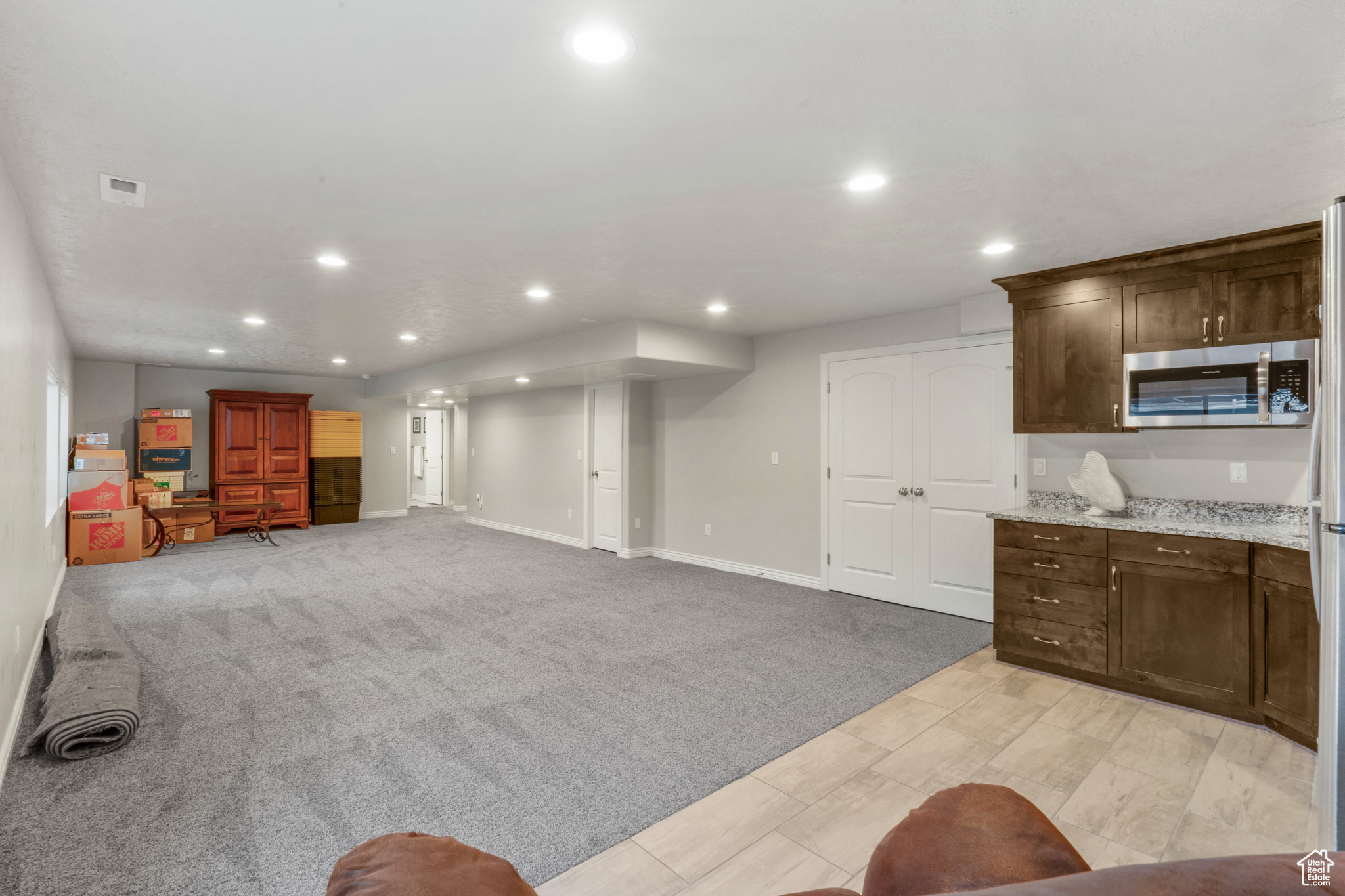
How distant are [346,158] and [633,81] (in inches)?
46.3

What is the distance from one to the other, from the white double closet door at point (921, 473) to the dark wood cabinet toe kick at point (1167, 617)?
2.39 feet

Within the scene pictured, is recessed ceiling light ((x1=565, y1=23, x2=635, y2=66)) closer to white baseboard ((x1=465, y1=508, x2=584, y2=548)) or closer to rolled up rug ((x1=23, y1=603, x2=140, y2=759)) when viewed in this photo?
rolled up rug ((x1=23, y1=603, x2=140, y2=759))

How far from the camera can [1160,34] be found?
5.41 feet

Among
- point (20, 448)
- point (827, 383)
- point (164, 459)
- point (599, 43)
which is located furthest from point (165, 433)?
point (599, 43)

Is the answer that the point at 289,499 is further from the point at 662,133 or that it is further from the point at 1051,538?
the point at 1051,538

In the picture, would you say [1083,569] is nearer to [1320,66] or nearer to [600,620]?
[1320,66]

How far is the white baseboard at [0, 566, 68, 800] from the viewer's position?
2576mm

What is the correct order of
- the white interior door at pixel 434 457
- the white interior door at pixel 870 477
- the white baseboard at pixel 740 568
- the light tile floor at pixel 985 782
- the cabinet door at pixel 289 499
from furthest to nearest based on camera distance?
1. the white interior door at pixel 434 457
2. the cabinet door at pixel 289 499
3. the white baseboard at pixel 740 568
4. the white interior door at pixel 870 477
5. the light tile floor at pixel 985 782

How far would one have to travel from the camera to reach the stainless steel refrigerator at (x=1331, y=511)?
1405 millimetres

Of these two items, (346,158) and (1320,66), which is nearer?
(1320,66)

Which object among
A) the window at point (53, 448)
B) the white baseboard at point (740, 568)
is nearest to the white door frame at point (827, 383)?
the white baseboard at point (740, 568)

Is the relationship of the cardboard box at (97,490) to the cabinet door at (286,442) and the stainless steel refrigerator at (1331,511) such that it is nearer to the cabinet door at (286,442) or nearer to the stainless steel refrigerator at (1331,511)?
the cabinet door at (286,442)

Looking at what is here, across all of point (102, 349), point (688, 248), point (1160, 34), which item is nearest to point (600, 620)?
point (688, 248)

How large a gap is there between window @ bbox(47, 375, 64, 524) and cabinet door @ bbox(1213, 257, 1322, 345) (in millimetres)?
7633
